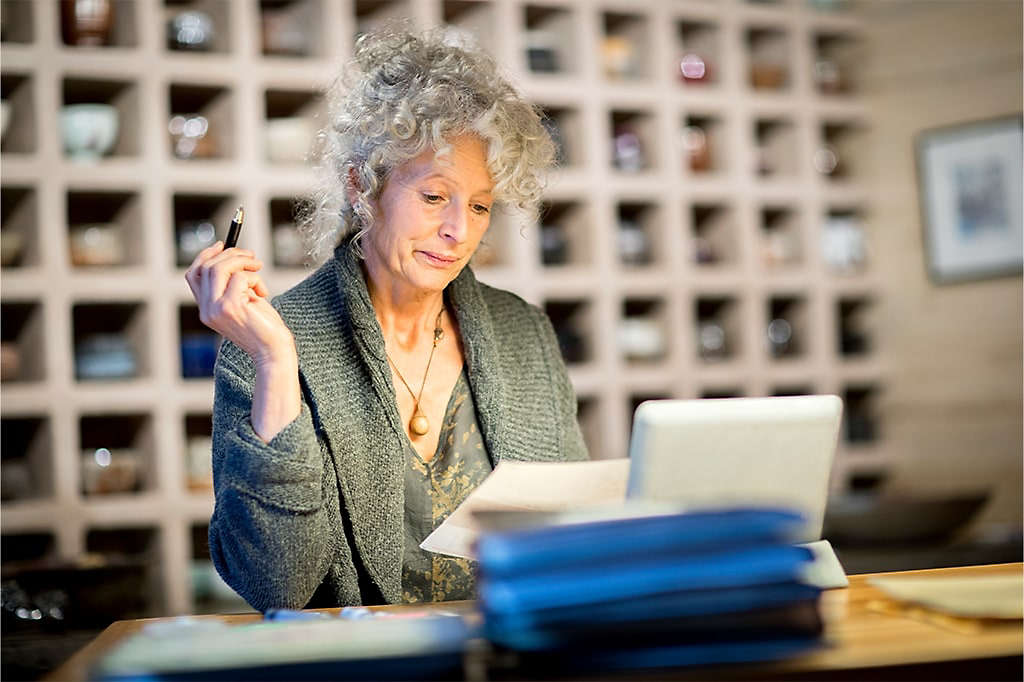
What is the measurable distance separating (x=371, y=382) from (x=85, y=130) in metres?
1.83

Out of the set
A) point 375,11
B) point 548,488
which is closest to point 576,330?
point 375,11

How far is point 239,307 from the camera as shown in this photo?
1.38 m

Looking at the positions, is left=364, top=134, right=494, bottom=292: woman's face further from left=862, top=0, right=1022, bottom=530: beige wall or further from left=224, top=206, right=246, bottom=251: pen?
left=862, top=0, right=1022, bottom=530: beige wall

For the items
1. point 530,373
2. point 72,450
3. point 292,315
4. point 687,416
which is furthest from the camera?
point 72,450

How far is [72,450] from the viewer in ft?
9.87

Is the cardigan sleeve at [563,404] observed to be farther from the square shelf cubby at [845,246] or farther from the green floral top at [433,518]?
the square shelf cubby at [845,246]

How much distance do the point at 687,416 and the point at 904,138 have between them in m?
3.36

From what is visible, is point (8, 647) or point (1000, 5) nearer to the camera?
point (8, 647)

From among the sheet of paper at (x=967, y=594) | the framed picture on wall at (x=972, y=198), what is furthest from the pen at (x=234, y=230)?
the framed picture on wall at (x=972, y=198)

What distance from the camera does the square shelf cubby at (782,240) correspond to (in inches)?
157

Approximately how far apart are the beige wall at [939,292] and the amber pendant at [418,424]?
105 inches

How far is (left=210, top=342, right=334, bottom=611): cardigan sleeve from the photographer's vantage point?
136 cm

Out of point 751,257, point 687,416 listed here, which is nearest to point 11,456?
point 751,257

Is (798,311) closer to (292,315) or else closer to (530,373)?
(530,373)
